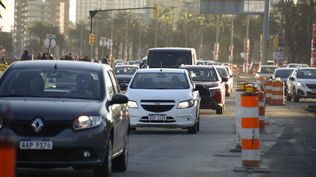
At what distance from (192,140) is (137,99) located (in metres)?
2.39

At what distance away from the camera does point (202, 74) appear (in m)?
33.8

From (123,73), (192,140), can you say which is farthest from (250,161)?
(123,73)

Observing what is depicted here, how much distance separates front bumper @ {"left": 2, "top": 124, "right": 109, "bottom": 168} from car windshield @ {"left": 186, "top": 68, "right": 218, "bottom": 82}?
2144 centimetres

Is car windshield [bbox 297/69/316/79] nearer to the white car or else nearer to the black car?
the white car

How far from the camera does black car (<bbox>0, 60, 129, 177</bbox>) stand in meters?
11.7

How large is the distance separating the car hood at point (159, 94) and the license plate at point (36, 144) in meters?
11.5

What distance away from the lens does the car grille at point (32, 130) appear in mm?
11719

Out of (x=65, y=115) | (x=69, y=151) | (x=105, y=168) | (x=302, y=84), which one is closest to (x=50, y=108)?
(x=65, y=115)

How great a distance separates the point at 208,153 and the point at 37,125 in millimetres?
6465

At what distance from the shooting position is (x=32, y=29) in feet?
541

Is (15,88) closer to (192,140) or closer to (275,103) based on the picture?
(192,140)

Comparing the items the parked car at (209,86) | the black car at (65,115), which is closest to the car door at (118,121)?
the black car at (65,115)

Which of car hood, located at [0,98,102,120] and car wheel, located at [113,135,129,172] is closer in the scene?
car hood, located at [0,98,102,120]

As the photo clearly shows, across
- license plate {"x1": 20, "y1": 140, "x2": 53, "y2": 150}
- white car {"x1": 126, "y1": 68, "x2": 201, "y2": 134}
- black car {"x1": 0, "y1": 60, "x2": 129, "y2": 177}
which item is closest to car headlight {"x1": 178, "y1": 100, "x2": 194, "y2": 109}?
white car {"x1": 126, "y1": 68, "x2": 201, "y2": 134}
